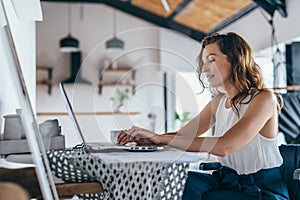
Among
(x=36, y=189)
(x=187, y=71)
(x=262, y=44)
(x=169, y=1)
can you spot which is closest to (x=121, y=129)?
(x=187, y=71)

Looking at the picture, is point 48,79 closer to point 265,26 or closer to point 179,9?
point 179,9

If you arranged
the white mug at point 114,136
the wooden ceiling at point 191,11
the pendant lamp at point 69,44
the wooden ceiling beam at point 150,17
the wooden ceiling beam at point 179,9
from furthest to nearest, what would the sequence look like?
the wooden ceiling beam at point 150,17 < the pendant lamp at point 69,44 < the wooden ceiling beam at point 179,9 < the wooden ceiling at point 191,11 < the white mug at point 114,136

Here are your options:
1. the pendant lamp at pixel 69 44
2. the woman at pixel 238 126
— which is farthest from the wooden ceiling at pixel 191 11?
the woman at pixel 238 126

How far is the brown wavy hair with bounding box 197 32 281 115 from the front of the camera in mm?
1949

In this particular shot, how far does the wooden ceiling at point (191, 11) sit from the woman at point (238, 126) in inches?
125

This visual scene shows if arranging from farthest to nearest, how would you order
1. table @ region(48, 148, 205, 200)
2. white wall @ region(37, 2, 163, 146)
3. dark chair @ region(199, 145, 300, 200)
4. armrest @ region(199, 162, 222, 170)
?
1. white wall @ region(37, 2, 163, 146)
2. armrest @ region(199, 162, 222, 170)
3. dark chair @ region(199, 145, 300, 200)
4. table @ region(48, 148, 205, 200)

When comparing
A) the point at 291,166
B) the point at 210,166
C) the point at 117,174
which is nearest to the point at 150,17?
the point at 210,166

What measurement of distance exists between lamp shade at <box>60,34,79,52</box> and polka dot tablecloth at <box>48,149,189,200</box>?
19.2 ft

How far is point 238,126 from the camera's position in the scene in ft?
5.84

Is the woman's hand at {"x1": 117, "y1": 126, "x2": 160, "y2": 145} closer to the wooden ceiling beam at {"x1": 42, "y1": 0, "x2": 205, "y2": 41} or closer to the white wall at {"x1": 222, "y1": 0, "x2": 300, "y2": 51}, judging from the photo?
the white wall at {"x1": 222, "y1": 0, "x2": 300, "y2": 51}

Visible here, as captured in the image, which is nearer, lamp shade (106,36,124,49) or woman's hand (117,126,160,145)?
woman's hand (117,126,160,145)

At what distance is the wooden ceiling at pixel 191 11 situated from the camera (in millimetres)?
6047

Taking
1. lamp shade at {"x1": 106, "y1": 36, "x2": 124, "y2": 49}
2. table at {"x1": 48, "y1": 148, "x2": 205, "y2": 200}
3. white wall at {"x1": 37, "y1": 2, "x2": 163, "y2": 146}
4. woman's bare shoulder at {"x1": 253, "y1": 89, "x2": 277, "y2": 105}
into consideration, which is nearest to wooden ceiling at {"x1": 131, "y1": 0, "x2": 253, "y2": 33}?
white wall at {"x1": 37, "y1": 2, "x2": 163, "y2": 146}

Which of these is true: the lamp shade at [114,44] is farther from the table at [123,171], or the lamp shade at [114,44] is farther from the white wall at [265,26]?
the table at [123,171]
